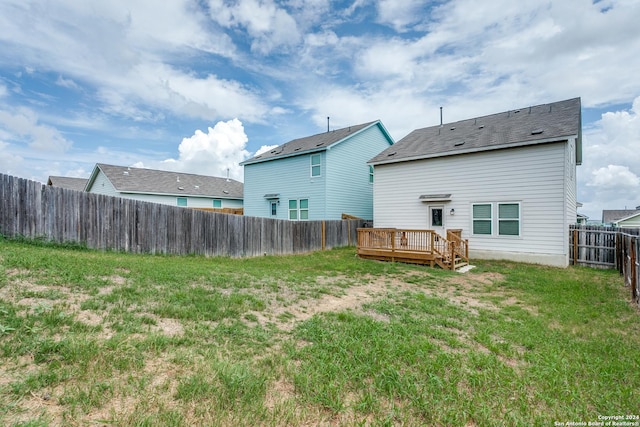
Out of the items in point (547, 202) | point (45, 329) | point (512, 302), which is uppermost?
point (547, 202)

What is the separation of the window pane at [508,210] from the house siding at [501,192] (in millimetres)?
202

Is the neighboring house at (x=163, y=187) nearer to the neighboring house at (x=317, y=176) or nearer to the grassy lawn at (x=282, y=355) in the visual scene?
the neighboring house at (x=317, y=176)

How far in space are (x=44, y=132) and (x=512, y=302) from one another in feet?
85.1

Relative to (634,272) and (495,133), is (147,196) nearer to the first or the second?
(495,133)

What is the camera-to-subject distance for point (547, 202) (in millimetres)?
10375

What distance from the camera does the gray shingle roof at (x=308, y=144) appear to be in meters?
17.8

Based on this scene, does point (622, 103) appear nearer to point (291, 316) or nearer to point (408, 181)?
point (408, 181)

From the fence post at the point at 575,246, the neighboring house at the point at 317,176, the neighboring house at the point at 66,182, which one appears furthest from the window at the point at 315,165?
the neighboring house at the point at 66,182

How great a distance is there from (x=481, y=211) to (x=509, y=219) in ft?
3.41

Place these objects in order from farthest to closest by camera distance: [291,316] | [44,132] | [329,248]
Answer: [44,132] < [329,248] < [291,316]

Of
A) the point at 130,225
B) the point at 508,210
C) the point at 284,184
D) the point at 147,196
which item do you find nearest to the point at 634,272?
the point at 508,210

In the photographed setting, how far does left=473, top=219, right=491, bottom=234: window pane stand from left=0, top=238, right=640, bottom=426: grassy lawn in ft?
20.2

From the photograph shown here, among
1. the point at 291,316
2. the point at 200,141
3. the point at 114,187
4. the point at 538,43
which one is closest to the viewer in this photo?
the point at 291,316

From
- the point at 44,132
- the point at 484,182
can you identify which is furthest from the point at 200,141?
the point at 484,182
